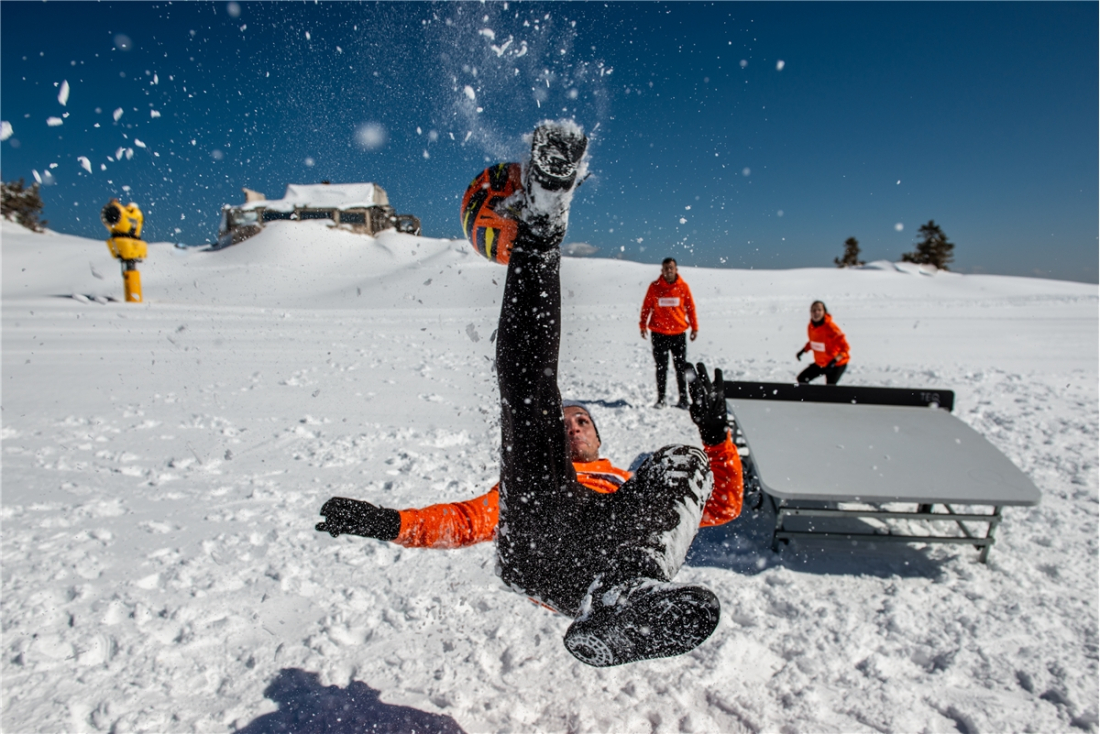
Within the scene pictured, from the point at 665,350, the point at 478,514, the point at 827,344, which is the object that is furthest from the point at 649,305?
the point at 478,514

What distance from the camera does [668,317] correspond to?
265 inches

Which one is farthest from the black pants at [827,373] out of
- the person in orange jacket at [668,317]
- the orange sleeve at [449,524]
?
the orange sleeve at [449,524]

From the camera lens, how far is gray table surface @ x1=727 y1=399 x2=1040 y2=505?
11.0 feet

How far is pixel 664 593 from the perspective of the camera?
5.85 ft

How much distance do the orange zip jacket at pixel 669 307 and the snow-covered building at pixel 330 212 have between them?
3242 cm

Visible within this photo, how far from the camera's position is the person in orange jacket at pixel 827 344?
6391 mm

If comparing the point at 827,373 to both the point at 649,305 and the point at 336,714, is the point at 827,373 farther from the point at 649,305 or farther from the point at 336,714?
the point at 336,714

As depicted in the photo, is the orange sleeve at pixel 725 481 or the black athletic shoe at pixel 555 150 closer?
the black athletic shoe at pixel 555 150

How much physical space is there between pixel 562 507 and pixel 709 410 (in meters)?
0.78

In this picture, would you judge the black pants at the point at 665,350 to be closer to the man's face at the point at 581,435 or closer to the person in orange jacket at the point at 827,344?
the person in orange jacket at the point at 827,344

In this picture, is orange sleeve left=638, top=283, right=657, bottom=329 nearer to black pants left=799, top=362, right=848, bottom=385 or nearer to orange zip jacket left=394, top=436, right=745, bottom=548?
black pants left=799, top=362, right=848, bottom=385

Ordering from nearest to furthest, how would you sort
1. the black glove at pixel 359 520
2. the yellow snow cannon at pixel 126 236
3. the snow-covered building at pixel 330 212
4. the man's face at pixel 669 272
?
the black glove at pixel 359 520
the man's face at pixel 669 272
the yellow snow cannon at pixel 126 236
the snow-covered building at pixel 330 212

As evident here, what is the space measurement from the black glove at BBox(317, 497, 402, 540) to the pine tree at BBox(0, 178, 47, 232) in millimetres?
50600

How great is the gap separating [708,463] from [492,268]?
24821 mm
